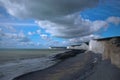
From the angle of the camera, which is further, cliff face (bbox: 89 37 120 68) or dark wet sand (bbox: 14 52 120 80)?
cliff face (bbox: 89 37 120 68)

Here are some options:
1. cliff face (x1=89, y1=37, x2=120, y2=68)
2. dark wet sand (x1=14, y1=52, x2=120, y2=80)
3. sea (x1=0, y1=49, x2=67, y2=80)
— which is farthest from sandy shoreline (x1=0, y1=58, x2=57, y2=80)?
cliff face (x1=89, y1=37, x2=120, y2=68)

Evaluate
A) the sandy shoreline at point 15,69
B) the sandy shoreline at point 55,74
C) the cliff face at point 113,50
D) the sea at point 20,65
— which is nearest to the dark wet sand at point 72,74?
the sandy shoreline at point 55,74

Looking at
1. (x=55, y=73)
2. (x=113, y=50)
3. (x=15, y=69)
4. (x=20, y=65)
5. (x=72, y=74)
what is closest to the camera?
(x=72, y=74)

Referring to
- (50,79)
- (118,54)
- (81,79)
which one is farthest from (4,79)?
(118,54)

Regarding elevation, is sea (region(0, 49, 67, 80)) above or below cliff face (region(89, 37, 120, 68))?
Result: below

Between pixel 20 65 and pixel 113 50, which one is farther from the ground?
pixel 113 50

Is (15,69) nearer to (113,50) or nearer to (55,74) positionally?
(55,74)

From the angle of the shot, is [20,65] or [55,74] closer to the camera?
[55,74]

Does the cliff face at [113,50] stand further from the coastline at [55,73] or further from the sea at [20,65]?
the sea at [20,65]

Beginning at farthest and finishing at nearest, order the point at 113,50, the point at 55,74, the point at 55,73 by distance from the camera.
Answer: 1. the point at 113,50
2. the point at 55,73
3. the point at 55,74

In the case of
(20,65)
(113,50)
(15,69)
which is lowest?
(15,69)

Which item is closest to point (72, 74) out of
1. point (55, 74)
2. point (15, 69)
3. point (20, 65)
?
point (55, 74)

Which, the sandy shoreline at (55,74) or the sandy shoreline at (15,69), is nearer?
the sandy shoreline at (55,74)

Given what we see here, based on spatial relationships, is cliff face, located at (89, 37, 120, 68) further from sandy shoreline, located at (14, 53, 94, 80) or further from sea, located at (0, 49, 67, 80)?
sea, located at (0, 49, 67, 80)
